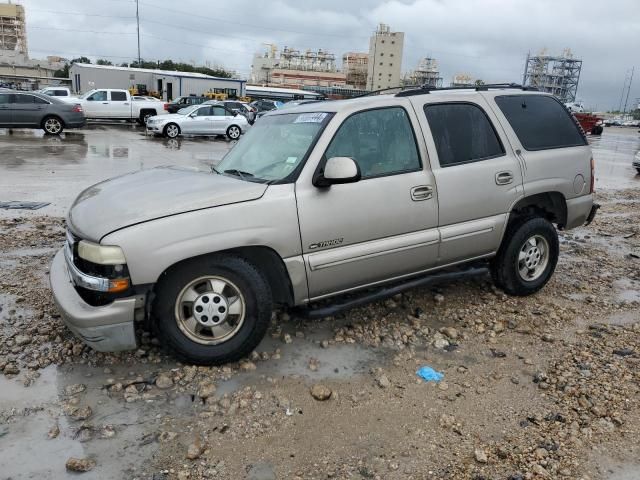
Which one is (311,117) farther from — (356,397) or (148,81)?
(148,81)

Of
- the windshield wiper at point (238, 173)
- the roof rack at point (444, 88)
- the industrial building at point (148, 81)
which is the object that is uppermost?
the industrial building at point (148, 81)

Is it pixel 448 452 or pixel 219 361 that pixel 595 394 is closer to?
pixel 448 452

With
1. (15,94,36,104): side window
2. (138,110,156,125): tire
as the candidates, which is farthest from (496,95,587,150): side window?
(138,110,156,125): tire

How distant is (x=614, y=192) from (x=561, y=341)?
374 inches

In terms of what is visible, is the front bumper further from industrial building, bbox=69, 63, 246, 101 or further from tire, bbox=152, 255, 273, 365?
industrial building, bbox=69, 63, 246, 101

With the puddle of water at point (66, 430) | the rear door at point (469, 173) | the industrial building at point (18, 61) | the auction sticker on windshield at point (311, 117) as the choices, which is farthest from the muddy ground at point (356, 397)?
the industrial building at point (18, 61)

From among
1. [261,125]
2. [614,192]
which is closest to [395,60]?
[614,192]

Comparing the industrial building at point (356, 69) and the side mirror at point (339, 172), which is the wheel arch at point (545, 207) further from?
the industrial building at point (356, 69)

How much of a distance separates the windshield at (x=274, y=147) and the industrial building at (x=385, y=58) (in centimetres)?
13072

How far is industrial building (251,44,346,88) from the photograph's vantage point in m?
128

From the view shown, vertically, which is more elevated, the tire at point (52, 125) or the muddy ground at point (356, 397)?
the tire at point (52, 125)

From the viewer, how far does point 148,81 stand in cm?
5544

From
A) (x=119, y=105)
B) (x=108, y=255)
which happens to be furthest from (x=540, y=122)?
(x=119, y=105)

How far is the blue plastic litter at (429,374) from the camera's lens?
3.47 meters
